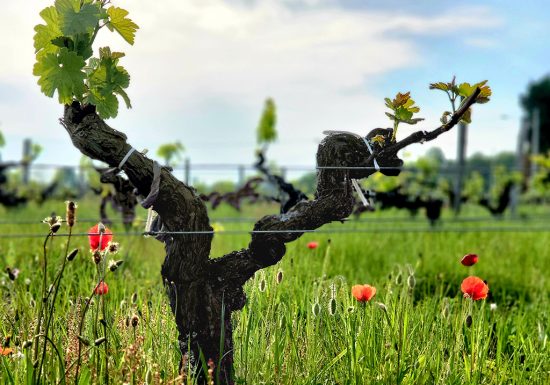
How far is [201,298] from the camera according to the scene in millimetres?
2512

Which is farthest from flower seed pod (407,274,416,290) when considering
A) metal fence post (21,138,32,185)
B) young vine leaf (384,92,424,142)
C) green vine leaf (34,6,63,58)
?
metal fence post (21,138,32,185)

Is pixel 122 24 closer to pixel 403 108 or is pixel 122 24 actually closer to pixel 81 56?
pixel 81 56

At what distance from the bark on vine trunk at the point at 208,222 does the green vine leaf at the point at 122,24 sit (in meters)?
0.29

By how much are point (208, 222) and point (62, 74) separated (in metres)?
0.72

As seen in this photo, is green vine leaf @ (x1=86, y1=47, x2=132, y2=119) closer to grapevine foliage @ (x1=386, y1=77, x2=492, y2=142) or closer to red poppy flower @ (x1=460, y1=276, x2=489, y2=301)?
grapevine foliage @ (x1=386, y1=77, x2=492, y2=142)

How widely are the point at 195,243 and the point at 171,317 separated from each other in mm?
415

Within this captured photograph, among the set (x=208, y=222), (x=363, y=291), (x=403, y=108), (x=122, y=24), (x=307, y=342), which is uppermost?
(x=122, y=24)

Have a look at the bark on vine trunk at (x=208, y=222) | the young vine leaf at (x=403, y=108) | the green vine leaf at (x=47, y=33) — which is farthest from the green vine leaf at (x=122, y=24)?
the young vine leaf at (x=403, y=108)

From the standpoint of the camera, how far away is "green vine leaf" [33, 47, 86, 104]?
7.52 feet

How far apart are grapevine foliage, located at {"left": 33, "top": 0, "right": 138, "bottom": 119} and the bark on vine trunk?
0.09 meters

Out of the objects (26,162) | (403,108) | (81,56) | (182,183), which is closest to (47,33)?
(81,56)

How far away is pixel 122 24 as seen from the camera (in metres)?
2.38

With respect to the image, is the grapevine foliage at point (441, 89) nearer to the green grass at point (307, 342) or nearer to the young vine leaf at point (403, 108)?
the young vine leaf at point (403, 108)

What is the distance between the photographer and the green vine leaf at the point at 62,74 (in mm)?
2293
